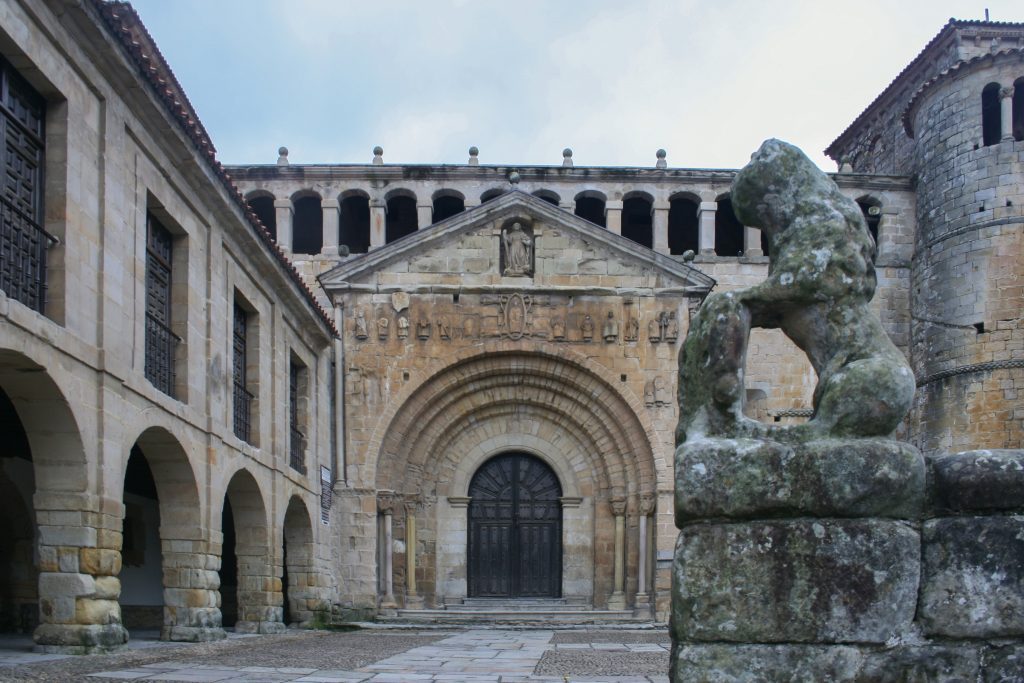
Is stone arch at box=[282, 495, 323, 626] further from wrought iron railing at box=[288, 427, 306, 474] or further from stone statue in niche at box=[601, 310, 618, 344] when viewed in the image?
stone statue in niche at box=[601, 310, 618, 344]

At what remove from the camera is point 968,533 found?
4293 millimetres

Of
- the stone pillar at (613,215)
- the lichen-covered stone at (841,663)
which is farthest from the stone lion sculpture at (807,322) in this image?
the stone pillar at (613,215)

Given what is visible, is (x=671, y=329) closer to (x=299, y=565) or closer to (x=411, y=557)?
(x=411, y=557)

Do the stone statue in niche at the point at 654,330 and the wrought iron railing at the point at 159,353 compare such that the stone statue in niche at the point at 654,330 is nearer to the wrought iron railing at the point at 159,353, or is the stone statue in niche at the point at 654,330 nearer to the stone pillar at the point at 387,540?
the stone pillar at the point at 387,540

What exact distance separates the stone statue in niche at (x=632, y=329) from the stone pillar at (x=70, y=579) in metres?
13.5

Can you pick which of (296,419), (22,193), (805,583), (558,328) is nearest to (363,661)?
(22,193)

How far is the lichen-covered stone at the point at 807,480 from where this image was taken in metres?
4.28

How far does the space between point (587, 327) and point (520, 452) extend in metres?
3.08

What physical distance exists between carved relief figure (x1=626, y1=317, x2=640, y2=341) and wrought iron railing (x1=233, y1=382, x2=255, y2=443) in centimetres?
796

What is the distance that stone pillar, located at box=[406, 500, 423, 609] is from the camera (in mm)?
22406

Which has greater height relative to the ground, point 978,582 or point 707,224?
point 707,224

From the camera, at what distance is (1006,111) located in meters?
26.0

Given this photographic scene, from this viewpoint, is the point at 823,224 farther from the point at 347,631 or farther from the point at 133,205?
the point at 347,631

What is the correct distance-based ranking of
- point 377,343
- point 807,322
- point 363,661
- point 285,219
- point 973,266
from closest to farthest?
point 807,322
point 363,661
point 377,343
point 973,266
point 285,219
